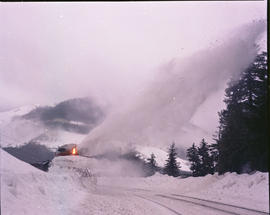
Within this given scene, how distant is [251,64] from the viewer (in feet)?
93.2

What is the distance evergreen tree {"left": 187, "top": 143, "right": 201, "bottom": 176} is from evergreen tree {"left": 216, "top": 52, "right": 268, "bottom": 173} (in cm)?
1254

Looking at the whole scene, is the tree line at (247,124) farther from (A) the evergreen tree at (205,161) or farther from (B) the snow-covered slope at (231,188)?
(A) the evergreen tree at (205,161)

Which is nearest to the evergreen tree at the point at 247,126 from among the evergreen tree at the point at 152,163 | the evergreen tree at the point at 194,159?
the evergreen tree at the point at 194,159

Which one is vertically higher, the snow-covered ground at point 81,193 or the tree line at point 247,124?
the tree line at point 247,124

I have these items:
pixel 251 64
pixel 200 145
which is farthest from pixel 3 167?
pixel 200 145

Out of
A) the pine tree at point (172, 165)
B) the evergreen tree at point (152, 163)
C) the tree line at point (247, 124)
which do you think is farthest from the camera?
the evergreen tree at point (152, 163)

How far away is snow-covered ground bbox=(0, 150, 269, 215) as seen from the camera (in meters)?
7.50

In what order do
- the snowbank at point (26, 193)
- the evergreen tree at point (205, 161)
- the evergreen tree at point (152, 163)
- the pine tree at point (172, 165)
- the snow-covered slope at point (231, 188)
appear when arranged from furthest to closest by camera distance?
the evergreen tree at point (152, 163) < the pine tree at point (172, 165) < the evergreen tree at point (205, 161) < the snow-covered slope at point (231, 188) < the snowbank at point (26, 193)

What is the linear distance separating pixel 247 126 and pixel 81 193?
1611 cm

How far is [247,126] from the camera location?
2455 cm

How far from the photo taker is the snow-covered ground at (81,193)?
295 inches

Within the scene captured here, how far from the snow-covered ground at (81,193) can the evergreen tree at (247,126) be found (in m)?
2.39

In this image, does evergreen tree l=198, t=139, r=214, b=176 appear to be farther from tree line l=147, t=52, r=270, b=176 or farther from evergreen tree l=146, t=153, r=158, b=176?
evergreen tree l=146, t=153, r=158, b=176

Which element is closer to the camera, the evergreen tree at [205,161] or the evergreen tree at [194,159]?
the evergreen tree at [205,161]
